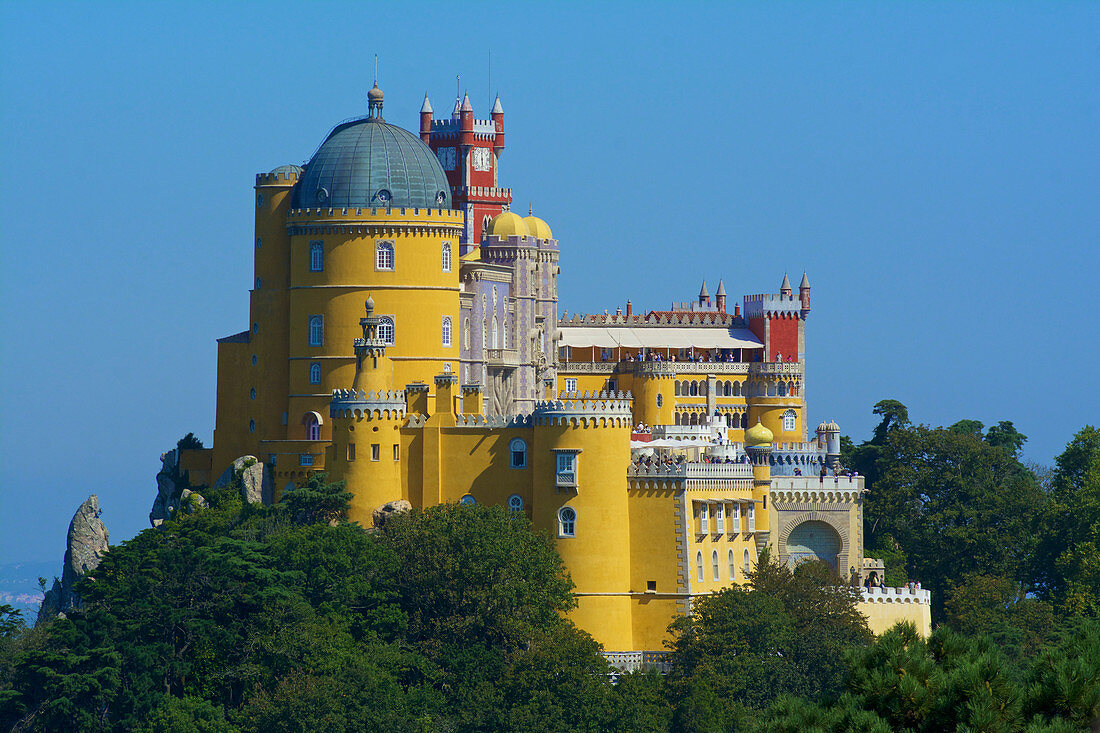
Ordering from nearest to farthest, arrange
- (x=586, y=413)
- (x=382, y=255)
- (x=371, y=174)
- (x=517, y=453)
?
(x=586, y=413) < (x=517, y=453) < (x=382, y=255) < (x=371, y=174)

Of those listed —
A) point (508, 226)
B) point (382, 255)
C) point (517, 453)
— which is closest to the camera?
point (517, 453)

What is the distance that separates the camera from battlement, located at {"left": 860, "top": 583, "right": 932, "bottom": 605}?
106688 mm

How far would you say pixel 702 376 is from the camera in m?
142

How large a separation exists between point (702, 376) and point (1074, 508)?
29392 mm

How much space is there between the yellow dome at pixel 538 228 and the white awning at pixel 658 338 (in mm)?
11625

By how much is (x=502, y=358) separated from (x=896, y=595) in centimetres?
2572

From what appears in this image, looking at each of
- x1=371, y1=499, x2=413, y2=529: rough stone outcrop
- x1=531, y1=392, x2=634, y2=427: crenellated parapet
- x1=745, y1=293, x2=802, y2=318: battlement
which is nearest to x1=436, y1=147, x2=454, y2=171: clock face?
x1=745, y1=293, x2=802, y2=318: battlement

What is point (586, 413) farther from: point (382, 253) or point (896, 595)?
point (896, 595)

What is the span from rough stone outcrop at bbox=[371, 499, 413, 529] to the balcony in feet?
58.0

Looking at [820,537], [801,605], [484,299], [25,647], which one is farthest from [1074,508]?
[25,647]

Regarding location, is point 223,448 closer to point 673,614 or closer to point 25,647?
point 25,647

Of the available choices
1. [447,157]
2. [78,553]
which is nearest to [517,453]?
[78,553]

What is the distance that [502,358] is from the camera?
120m

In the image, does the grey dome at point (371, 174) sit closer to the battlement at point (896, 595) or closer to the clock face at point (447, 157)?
the battlement at point (896, 595)
